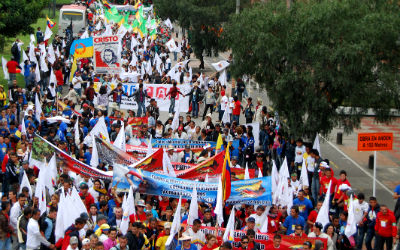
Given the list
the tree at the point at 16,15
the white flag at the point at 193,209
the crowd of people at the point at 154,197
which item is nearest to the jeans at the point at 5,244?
the crowd of people at the point at 154,197

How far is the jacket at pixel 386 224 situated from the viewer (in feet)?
44.8

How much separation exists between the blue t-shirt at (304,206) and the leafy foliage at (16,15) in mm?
21212

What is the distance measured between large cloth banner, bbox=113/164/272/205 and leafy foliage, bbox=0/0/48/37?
1962 centimetres

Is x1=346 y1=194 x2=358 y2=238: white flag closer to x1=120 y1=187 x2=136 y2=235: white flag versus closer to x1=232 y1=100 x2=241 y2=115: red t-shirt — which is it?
x1=120 y1=187 x2=136 y2=235: white flag

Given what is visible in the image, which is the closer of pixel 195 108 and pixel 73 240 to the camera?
pixel 73 240

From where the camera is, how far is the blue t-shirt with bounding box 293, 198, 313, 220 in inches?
553

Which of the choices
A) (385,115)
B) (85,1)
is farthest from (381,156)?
(85,1)

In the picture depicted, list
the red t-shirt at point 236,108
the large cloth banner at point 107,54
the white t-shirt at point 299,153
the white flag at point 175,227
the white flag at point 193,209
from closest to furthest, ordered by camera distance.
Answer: the white flag at point 175,227
the white flag at point 193,209
the white t-shirt at point 299,153
the red t-shirt at point 236,108
the large cloth banner at point 107,54

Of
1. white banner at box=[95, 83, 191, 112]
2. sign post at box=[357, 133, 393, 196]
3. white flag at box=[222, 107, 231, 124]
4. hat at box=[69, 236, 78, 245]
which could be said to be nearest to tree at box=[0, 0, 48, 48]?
white banner at box=[95, 83, 191, 112]

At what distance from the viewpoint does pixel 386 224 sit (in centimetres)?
1368

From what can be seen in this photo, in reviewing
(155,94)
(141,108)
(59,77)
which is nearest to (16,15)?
(59,77)

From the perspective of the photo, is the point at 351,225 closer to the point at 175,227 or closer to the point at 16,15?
the point at 175,227

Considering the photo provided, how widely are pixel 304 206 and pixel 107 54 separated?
14548mm

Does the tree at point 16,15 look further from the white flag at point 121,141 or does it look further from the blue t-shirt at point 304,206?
the blue t-shirt at point 304,206
